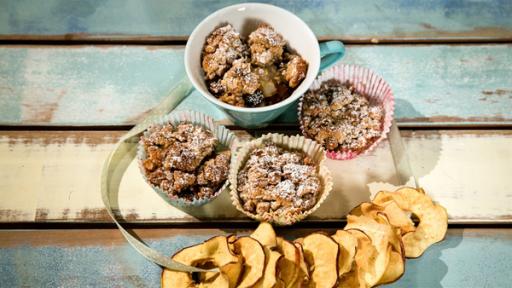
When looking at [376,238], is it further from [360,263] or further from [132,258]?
[132,258]

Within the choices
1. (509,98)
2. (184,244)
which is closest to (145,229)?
(184,244)

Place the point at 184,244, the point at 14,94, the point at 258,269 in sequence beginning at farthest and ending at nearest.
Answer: the point at 14,94 → the point at 184,244 → the point at 258,269

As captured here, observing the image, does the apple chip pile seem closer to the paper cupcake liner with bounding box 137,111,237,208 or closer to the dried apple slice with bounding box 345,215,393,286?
the dried apple slice with bounding box 345,215,393,286

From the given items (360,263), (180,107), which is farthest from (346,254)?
(180,107)

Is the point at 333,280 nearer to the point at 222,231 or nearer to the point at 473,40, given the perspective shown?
the point at 222,231

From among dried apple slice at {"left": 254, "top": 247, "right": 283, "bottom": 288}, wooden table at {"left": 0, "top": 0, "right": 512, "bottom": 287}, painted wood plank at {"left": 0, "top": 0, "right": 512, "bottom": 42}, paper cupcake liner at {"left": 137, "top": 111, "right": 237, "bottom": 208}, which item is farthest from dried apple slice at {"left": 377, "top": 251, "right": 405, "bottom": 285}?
painted wood plank at {"left": 0, "top": 0, "right": 512, "bottom": 42}

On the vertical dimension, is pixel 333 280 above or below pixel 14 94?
below

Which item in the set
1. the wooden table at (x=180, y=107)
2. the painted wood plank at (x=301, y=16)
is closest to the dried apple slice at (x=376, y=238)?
the wooden table at (x=180, y=107)
